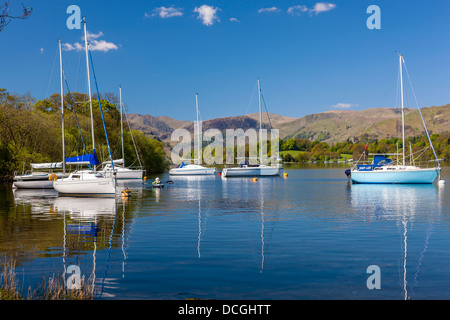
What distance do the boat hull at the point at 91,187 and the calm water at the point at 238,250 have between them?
977cm

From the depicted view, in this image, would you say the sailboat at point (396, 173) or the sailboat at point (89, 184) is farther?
the sailboat at point (396, 173)

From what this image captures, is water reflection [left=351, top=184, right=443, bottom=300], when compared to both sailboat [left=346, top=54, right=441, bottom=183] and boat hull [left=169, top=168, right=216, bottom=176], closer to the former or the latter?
sailboat [left=346, top=54, right=441, bottom=183]

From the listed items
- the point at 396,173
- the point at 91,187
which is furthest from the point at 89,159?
the point at 396,173

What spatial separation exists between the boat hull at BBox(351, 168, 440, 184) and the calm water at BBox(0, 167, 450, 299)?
89.1 feet

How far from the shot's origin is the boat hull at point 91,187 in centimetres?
4156

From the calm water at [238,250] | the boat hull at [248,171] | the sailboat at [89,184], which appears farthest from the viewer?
the boat hull at [248,171]

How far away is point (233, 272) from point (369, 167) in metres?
51.6

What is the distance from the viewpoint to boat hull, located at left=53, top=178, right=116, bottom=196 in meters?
41.6

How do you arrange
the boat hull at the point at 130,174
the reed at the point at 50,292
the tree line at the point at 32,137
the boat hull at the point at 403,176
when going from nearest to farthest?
the reed at the point at 50,292, the boat hull at the point at 403,176, the tree line at the point at 32,137, the boat hull at the point at 130,174

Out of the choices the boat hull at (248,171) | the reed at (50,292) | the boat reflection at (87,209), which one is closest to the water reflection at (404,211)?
the reed at (50,292)

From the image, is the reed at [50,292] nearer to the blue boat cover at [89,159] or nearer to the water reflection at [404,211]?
the water reflection at [404,211]

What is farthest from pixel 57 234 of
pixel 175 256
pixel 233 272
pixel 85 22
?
pixel 85 22

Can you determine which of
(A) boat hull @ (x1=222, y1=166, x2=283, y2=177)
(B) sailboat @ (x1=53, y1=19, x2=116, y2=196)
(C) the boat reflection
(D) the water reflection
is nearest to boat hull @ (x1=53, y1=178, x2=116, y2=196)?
(B) sailboat @ (x1=53, y1=19, x2=116, y2=196)

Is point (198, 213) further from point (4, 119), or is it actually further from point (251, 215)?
point (4, 119)
